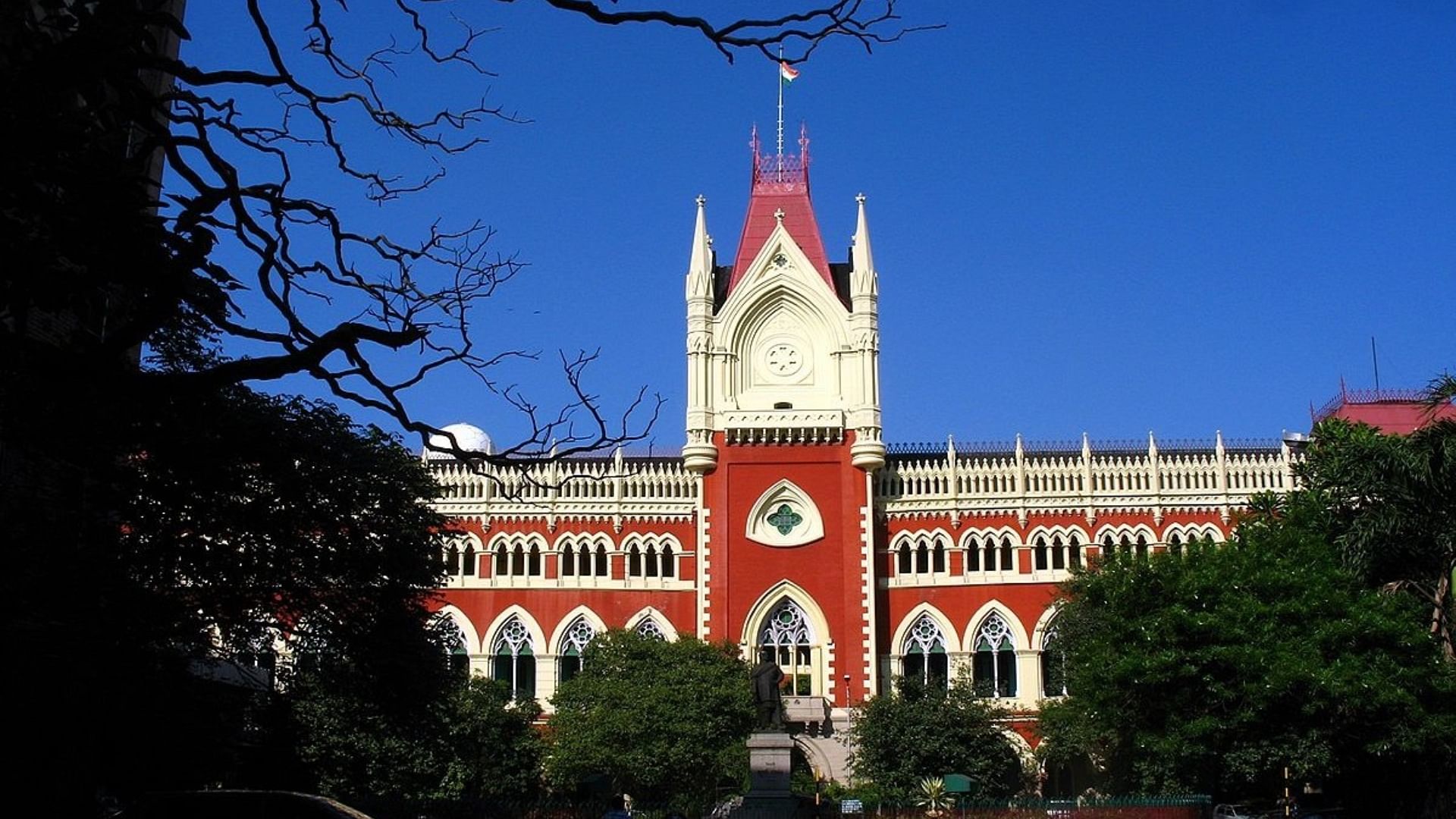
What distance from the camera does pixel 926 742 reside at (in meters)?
44.0

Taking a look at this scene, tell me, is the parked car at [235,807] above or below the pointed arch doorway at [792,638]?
below

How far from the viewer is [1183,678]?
1458 inches

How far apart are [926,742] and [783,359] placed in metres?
14.5

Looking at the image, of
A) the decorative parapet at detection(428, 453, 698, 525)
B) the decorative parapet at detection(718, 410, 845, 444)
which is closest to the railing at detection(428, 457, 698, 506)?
the decorative parapet at detection(428, 453, 698, 525)

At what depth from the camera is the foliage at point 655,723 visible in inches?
1671

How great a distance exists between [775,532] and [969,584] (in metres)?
6.75

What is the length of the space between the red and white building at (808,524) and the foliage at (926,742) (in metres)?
3.82

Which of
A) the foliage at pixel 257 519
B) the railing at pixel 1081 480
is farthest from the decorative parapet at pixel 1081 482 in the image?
the foliage at pixel 257 519

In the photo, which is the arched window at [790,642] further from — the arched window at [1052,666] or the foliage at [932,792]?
the arched window at [1052,666]

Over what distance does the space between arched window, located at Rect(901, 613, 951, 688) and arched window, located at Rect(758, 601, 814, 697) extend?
3.38 metres

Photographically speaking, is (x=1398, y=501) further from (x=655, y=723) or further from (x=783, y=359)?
(x=783, y=359)

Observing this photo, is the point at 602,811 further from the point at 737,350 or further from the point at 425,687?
the point at 737,350

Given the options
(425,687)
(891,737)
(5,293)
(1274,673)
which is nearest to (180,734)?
(5,293)

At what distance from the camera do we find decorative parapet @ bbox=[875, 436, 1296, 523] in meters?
51.7
